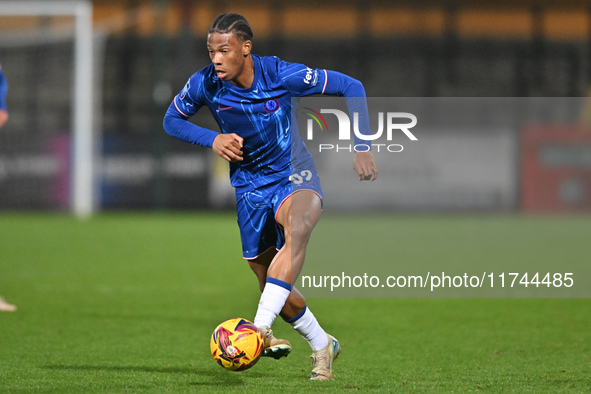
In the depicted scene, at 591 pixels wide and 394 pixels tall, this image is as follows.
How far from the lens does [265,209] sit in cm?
492

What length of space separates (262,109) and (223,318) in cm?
304

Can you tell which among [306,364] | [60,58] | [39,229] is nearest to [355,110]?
[306,364]

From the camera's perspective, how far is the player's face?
4.68 m

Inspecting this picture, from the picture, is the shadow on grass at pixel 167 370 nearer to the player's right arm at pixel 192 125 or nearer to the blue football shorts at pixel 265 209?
the blue football shorts at pixel 265 209

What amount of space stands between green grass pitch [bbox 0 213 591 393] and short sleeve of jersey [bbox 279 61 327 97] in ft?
4.28

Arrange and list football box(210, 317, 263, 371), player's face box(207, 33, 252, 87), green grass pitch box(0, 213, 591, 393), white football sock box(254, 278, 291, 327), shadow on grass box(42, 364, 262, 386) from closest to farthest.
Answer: football box(210, 317, 263, 371)
white football sock box(254, 278, 291, 327)
player's face box(207, 33, 252, 87)
green grass pitch box(0, 213, 591, 393)
shadow on grass box(42, 364, 262, 386)

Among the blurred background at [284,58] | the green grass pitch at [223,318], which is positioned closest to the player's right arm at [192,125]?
the green grass pitch at [223,318]

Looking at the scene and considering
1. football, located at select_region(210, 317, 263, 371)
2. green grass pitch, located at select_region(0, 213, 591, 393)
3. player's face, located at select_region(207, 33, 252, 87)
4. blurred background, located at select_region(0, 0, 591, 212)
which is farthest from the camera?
blurred background, located at select_region(0, 0, 591, 212)

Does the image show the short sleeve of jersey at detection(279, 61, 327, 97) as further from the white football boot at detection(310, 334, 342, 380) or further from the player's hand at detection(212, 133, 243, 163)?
the white football boot at detection(310, 334, 342, 380)

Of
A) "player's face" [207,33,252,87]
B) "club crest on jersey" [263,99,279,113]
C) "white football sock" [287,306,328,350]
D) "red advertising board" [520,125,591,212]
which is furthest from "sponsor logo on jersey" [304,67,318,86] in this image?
"red advertising board" [520,125,591,212]

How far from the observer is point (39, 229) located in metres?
17.0

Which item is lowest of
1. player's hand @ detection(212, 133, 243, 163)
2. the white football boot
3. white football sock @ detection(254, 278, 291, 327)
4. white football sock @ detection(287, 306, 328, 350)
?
the white football boot

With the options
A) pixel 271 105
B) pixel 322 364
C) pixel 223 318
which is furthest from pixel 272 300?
pixel 223 318

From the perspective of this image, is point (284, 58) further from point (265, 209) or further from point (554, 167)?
point (265, 209)
